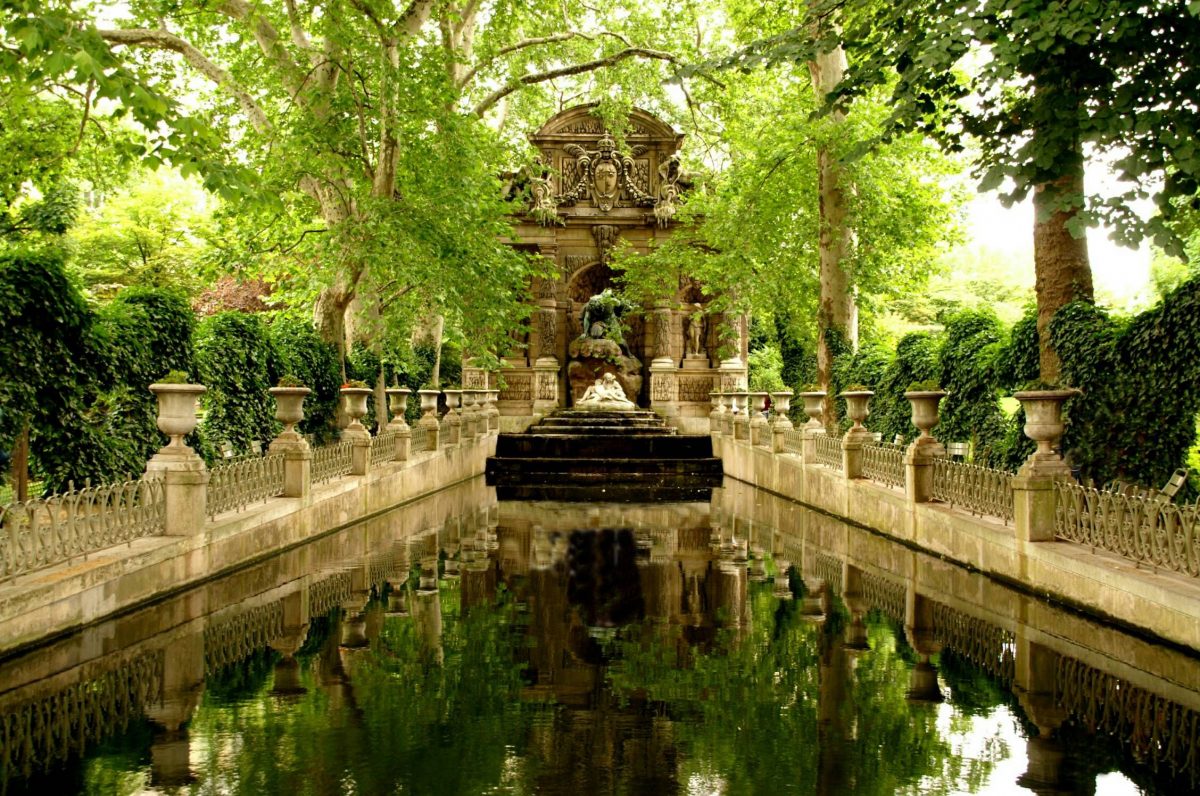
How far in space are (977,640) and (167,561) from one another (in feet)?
20.6

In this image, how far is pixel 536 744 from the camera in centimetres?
521

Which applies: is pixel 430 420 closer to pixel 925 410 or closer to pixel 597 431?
pixel 597 431

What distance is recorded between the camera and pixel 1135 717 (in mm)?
5633

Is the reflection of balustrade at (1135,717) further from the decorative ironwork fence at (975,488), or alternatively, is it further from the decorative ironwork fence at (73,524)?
the decorative ironwork fence at (73,524)

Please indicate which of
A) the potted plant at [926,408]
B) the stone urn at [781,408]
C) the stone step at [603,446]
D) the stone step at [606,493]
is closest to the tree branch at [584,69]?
the stone step at [603,446]

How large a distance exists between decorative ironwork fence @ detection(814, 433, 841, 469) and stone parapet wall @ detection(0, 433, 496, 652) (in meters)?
6.66

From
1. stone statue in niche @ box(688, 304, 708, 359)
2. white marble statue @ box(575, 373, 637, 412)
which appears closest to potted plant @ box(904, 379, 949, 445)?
white marble statue @ box(575, 373, 637, 412)

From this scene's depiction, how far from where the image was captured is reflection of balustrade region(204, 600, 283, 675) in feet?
22.7

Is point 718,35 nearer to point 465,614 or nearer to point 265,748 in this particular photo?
point 465,614

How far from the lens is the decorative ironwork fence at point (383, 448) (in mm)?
16503

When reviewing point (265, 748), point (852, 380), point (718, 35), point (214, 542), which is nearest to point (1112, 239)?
point (265, 748)

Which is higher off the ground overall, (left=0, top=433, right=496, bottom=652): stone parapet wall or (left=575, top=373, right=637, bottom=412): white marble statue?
(left=575, top=373, right=637, bottom=412): white marble statue

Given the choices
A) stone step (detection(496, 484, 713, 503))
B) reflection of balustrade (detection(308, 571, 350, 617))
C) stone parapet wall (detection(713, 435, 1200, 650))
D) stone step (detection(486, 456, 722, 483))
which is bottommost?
stone step (detection(496, 484, 713, 503))

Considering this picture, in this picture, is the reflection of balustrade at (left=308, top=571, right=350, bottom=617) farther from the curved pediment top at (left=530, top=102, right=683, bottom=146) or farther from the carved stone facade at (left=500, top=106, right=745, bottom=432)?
the curved pediment top at (left=530, top=102, right=683, bottom=146)
